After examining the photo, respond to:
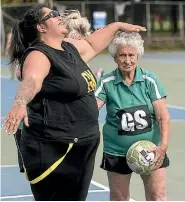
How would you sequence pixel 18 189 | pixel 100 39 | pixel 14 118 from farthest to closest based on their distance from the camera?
1. pixel 18 189
2. pixel 100 39
3. pixel 14 118

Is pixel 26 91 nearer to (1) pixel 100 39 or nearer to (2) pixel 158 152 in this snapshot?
(1) pixel 100 39

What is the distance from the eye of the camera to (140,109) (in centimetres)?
524

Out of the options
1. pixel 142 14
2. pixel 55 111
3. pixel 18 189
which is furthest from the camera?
pixel 142 14

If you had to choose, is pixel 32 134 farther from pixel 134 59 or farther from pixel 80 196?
pixel 134 59

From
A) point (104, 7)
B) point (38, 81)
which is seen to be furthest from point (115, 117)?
point (104, 7)

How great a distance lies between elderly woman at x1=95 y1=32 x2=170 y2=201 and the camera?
5234 millimetres

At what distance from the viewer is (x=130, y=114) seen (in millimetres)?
5246

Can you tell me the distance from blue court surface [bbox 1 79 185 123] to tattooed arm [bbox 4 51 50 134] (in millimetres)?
8045

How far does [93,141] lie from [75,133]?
187mm

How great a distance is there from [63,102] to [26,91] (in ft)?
1.32

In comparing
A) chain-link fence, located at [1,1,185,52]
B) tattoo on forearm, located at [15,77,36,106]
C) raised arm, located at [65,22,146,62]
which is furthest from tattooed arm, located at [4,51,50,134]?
chain-link fence, located at [1,1,185,52]

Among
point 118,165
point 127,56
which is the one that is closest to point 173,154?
point 118,165

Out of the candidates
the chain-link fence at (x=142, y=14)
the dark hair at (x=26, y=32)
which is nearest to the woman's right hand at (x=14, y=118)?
the dark hair at (x=26, y=32)

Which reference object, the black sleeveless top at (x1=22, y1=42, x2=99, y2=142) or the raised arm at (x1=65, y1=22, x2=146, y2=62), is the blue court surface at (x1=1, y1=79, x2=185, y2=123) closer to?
the raised arm at (x1=65, y1=22, x2=146, y2=62)
